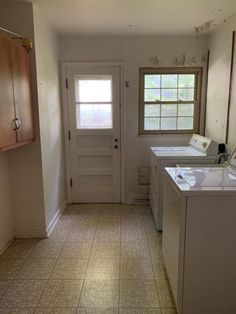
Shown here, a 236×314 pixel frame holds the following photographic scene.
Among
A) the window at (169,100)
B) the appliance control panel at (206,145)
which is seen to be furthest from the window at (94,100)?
the appliance control panel at (206,145)

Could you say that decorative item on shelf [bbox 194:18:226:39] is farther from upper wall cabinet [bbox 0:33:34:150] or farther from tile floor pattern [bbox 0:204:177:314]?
tile floor pattern [bbox 0:204:177:314]

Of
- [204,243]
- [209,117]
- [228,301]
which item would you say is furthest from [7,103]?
[209,117]

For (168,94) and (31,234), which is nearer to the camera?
(31,234)

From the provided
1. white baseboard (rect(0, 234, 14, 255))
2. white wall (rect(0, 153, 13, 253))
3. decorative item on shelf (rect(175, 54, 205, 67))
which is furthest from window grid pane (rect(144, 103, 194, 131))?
white baseboard (rect(0, 234, 14, 255))

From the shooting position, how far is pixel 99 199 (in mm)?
3891

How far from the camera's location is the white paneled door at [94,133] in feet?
11.8

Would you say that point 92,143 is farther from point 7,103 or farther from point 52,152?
point 7,103

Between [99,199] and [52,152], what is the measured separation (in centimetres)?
117

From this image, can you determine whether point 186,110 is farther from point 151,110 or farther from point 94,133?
point 94,133

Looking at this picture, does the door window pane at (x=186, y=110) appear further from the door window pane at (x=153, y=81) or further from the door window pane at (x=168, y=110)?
the door window pane at (x=153, y=81)

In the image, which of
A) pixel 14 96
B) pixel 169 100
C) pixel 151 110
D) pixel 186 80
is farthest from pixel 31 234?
pixel 186 80

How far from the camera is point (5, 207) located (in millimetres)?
2652

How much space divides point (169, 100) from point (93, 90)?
1116 mm

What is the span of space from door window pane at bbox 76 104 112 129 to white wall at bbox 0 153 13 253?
52.9 inches
